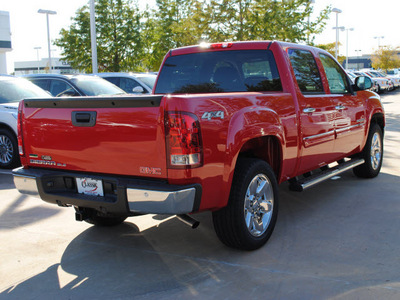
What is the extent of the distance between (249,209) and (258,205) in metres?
0.14

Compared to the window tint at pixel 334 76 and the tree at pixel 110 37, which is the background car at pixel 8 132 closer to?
the window tint at pixel 334 76

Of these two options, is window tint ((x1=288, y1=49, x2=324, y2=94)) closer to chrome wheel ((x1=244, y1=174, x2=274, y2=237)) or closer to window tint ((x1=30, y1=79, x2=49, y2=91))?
chrome wheel ((x1=244, y1=174, x2=274, y2=237))

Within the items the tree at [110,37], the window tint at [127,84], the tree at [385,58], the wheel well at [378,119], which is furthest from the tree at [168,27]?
the tree at [385,58]

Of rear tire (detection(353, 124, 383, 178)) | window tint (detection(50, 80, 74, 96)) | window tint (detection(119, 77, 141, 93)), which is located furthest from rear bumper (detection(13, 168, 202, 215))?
window tint (detection(119, 77, 141, 93))

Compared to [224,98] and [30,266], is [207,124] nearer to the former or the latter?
[224,98]

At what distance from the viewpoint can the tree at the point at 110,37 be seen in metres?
25.2

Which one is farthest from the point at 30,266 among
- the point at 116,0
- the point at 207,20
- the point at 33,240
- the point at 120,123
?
the point at 116,0

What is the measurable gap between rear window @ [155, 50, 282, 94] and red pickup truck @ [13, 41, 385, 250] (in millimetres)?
11

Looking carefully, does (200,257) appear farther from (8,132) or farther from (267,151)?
(8,132)

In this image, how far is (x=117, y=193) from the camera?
3.52 m

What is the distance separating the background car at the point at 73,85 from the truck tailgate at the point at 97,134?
21.4 ft

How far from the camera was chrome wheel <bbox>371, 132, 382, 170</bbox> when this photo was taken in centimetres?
688

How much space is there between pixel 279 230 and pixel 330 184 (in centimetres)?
238

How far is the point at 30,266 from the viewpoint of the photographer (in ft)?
13.0
